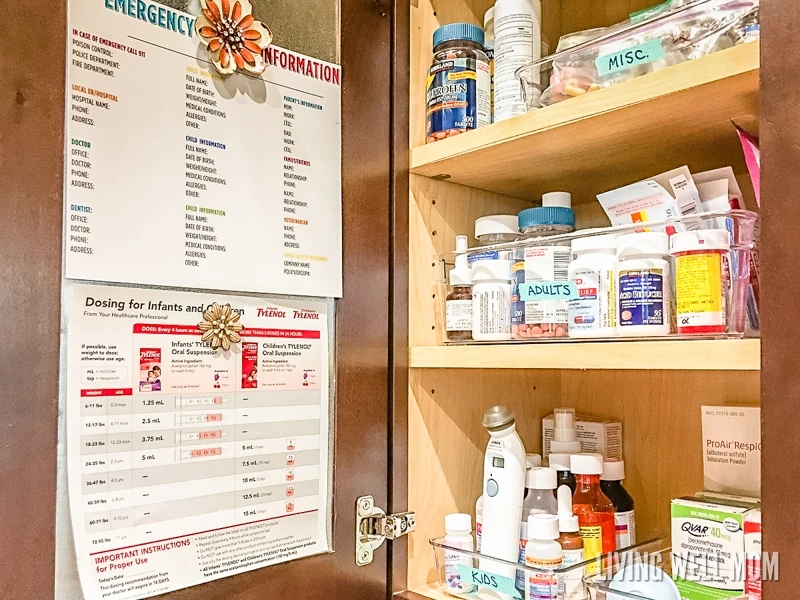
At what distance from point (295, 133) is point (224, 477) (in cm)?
42

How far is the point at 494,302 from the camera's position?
94 centimetres

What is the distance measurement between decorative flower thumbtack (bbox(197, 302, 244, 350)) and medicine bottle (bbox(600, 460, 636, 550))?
1.71 ft

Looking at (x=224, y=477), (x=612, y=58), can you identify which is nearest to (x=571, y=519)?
(x=224, y=477)

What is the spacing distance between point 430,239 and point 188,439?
1.43ft

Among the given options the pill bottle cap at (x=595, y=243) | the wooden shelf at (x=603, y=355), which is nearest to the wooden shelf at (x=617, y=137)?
the pill bottle cap at (x=595, y=243)

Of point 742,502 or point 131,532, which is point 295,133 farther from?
point 742,502

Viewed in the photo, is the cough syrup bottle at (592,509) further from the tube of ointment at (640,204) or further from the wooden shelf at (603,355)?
the tube of ointment at (640,204)

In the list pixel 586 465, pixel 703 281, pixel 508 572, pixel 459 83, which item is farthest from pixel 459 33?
pixel 508 572

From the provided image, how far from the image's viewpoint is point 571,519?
3.00 ft

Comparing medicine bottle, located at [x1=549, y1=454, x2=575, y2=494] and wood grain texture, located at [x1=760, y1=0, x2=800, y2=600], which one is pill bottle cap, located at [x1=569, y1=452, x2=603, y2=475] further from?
wood grain texture, located at [x1=760, y1=0, x2=800, y2=600]

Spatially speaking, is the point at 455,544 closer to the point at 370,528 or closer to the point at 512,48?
the point at 370,528

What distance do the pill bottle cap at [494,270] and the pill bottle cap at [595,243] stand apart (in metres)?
0.10

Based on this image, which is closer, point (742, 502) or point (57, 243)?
point (57, 243)

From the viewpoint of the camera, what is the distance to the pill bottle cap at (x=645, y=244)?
789 millimetres
